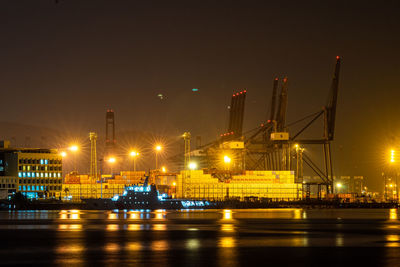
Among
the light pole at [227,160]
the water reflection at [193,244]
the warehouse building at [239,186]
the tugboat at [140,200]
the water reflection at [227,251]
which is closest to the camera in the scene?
the water reflection at [227,251]

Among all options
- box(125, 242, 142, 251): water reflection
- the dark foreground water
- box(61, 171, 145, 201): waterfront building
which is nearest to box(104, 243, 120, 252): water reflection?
the dark foreground water

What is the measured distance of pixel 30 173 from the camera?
19125 centimetres

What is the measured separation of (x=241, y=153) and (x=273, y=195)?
2114cm

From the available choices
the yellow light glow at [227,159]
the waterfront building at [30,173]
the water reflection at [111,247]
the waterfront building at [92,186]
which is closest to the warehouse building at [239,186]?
the yellow light glow at [227,159]

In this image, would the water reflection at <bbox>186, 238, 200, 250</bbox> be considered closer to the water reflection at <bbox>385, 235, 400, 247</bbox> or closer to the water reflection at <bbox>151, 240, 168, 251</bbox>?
the water reflection at <bbox>151, 240, 168, 251</bbox>

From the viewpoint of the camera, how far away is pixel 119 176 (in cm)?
19662

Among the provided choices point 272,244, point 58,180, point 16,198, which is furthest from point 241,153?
point 272,244

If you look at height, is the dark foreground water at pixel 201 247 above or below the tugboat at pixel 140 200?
below

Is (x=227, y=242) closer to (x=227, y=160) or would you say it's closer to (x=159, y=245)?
(x=159, y=245)

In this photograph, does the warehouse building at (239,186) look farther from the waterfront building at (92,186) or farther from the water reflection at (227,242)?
the water reflection at (227,242)

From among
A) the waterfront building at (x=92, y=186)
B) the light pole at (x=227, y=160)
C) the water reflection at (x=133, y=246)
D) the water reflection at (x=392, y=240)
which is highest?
the light pole at (x=227, y=160)

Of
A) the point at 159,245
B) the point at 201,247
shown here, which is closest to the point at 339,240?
the point at 201,247

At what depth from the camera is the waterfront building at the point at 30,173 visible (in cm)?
18662

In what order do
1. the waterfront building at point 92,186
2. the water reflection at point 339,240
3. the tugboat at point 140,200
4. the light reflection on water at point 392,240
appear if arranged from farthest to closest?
the waterfront building at point 92,186 → the tugboat at point 140,200 → the water reflection at point 339,240 → the light reflection on water at point 392,240
